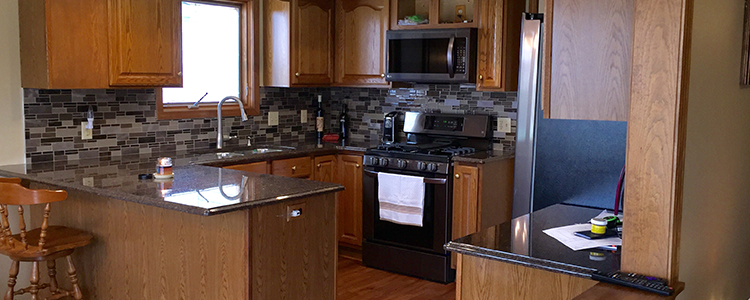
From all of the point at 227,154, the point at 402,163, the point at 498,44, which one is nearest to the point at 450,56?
the point at 498,44

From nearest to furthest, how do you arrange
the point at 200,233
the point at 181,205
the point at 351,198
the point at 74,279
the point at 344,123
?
the point at 181,205
the point at 200,233
the point at 74,279
the point at 351,198
the point at 344,123

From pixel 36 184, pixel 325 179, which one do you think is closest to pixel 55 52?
pixel 36 184

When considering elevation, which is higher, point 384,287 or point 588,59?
point 588,59

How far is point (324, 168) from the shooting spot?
493 cm

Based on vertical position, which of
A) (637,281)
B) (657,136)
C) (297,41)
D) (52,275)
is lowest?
(52,275)

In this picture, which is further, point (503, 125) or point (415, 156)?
point (503, 125)

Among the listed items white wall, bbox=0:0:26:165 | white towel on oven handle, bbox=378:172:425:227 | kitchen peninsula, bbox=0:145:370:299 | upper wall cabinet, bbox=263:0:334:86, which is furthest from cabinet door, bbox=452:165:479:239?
white wall, bbox=0:0:26:165

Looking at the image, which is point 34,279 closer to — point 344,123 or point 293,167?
point 293,167

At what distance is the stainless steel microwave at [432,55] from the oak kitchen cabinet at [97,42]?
1.53 m

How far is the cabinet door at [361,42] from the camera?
4.98 m

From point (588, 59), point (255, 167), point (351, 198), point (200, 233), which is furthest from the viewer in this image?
point (351, 198)

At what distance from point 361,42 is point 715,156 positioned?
10.7ft

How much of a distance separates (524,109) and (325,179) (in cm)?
153

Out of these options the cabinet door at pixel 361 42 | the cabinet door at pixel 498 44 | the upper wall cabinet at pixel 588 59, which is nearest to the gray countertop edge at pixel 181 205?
the upper wall cabinet at pixel 588 59
